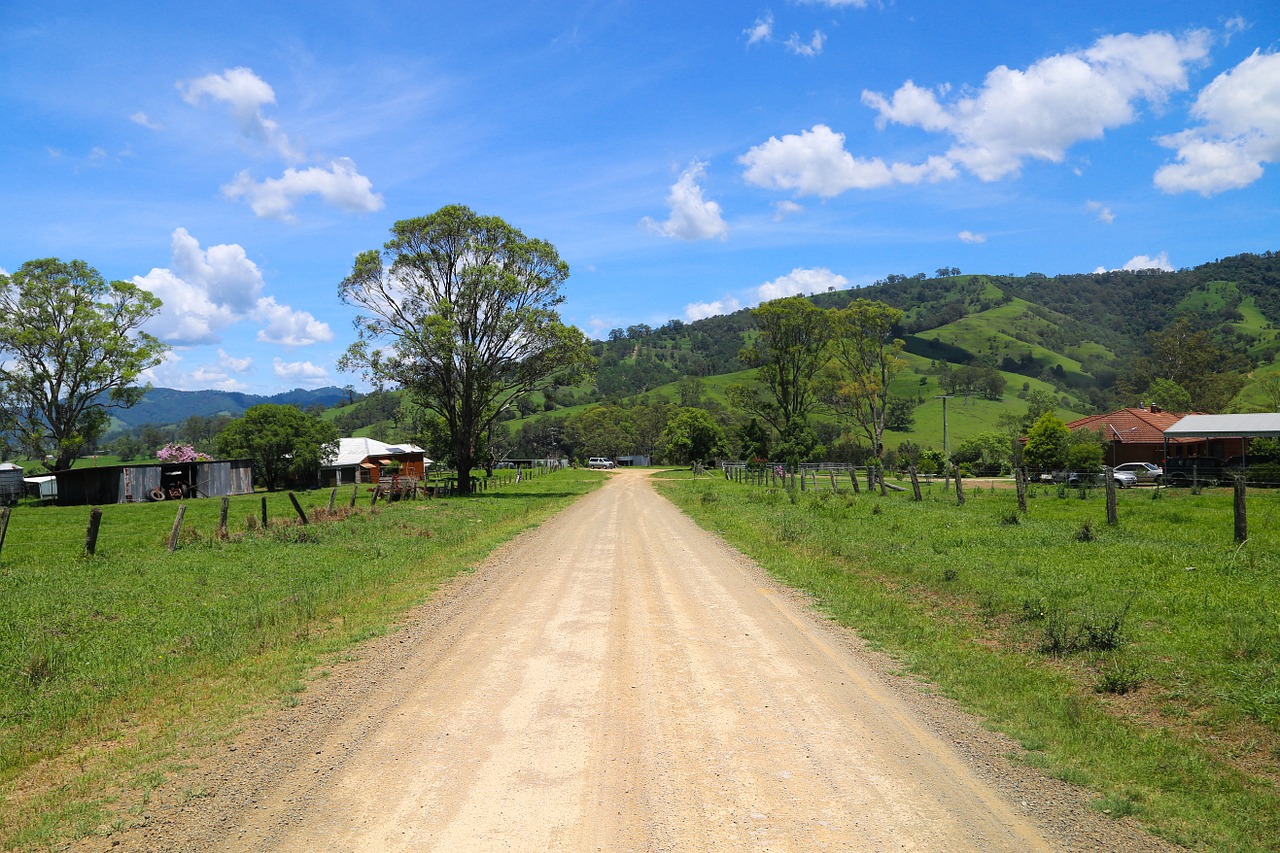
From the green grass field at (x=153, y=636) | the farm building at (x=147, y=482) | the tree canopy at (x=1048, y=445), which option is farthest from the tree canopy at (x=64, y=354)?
the tree canopy at (x=1048, y=445)

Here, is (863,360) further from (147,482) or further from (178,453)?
(178,453)

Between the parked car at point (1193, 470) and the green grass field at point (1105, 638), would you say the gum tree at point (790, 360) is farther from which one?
the green grass field at point (1105, 638)

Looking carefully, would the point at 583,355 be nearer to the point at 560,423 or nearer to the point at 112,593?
the point at 112,593

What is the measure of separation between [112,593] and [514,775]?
36.0ft

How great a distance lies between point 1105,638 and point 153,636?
1252 cm

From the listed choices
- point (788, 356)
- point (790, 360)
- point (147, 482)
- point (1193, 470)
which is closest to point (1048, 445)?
point (1193, 470)

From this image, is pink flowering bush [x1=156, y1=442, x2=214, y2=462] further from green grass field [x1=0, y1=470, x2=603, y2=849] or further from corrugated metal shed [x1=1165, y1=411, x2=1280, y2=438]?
corrugated metal shed [x1=1165, y1=411, x2=1280, y2=438]

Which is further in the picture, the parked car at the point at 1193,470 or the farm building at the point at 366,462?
the farm building at the point at 366,462

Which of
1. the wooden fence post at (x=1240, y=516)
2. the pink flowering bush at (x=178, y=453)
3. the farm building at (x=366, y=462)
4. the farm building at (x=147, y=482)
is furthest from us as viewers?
the farm building at (x=366, y=462)

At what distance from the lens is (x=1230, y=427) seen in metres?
44.4

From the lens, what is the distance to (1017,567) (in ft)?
43.3

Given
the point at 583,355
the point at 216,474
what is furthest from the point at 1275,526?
the point at 216,474

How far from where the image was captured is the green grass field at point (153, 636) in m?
5.79

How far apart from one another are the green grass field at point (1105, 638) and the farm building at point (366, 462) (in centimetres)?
6012
